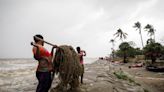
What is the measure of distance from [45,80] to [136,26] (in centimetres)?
7249

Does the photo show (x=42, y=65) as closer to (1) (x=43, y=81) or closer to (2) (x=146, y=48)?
(1) (x=43, y=81)

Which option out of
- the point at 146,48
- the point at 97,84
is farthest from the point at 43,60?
the point at 146,48

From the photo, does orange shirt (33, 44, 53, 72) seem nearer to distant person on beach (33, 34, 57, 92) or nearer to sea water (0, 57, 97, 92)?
distant person on beach (33, 34, 57, 92)

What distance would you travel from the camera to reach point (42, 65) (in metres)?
5.61

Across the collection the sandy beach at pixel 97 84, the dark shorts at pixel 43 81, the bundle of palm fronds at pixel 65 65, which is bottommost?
the sandy beach at pixel 97 84

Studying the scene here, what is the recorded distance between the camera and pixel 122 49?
66125mm

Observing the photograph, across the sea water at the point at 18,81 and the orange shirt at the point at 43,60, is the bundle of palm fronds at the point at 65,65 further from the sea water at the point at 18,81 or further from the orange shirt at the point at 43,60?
the sea water at the point at 18,81


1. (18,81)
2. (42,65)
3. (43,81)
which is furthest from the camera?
(18,81)

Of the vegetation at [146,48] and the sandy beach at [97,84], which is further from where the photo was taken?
the vegetation at [146,48]

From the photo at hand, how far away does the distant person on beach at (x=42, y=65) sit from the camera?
5.50 metres

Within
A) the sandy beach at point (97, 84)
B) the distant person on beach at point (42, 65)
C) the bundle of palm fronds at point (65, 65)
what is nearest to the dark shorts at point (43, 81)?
the distant person on beach at point (42, 65)

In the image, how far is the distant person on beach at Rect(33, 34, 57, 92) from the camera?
5.50m

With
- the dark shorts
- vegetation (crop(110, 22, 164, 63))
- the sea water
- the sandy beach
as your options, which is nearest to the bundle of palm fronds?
the sandy beach

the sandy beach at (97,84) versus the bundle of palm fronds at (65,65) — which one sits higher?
the bundle of palm fronds at (65,65)
